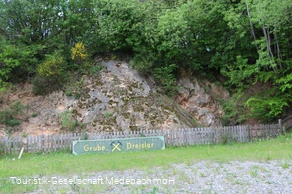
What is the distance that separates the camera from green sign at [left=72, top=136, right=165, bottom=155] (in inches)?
479

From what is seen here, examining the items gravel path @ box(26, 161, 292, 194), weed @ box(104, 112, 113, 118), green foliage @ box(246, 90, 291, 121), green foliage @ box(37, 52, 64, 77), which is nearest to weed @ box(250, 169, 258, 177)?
gravel path @ box(26, 161, 292, 194)

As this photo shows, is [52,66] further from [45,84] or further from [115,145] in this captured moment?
[115,145]

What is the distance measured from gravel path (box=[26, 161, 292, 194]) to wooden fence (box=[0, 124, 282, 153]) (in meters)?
6.03

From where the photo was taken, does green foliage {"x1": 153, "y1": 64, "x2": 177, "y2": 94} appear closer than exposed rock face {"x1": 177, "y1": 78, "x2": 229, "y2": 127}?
No

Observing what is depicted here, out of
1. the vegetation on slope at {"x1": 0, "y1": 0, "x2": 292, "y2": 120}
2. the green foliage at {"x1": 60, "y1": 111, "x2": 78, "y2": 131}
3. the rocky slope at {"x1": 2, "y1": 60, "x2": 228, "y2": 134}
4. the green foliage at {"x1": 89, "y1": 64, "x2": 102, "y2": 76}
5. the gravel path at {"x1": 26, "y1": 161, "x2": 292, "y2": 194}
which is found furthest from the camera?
the green foliage at {"x1": 89, "y1": 64, "x2": 102, "y2": 76}

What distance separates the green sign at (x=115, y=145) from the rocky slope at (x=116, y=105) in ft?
8.61

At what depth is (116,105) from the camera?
16.3 m

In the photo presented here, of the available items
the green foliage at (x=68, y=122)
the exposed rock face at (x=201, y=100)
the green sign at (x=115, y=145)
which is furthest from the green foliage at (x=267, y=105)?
the green foliage at (x=68, y=122)

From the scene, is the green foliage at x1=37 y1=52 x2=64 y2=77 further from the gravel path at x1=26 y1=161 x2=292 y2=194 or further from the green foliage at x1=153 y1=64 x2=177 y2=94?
the gravel path at x1=26 y1=161 x2=292 y2=194

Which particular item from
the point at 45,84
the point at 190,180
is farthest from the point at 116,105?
the point at 190,180

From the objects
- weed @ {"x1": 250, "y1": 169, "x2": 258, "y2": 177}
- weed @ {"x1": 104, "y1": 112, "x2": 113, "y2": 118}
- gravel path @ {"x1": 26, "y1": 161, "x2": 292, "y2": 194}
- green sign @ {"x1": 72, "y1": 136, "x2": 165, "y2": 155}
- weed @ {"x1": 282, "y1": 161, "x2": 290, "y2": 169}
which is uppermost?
weed @ {"x1": 104, "y1": 112, "x2": 113, "y2": 118}

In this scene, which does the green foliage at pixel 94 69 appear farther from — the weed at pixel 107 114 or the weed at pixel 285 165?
the weed at pixel 285 165

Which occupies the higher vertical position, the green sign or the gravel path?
the green sign

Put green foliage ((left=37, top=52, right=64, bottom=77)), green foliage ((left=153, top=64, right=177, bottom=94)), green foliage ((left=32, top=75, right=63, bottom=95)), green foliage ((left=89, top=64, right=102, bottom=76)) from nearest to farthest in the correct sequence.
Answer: green foliage ((left=37, top=52, right=64, bottom=77))
green foliage ((left=32, top=75, right=63, bottom=95))
green foliage ((left=153, top=64, right=177, bottom=94))
green foliage ((left=89, top=64, right=102, bottom=76))
